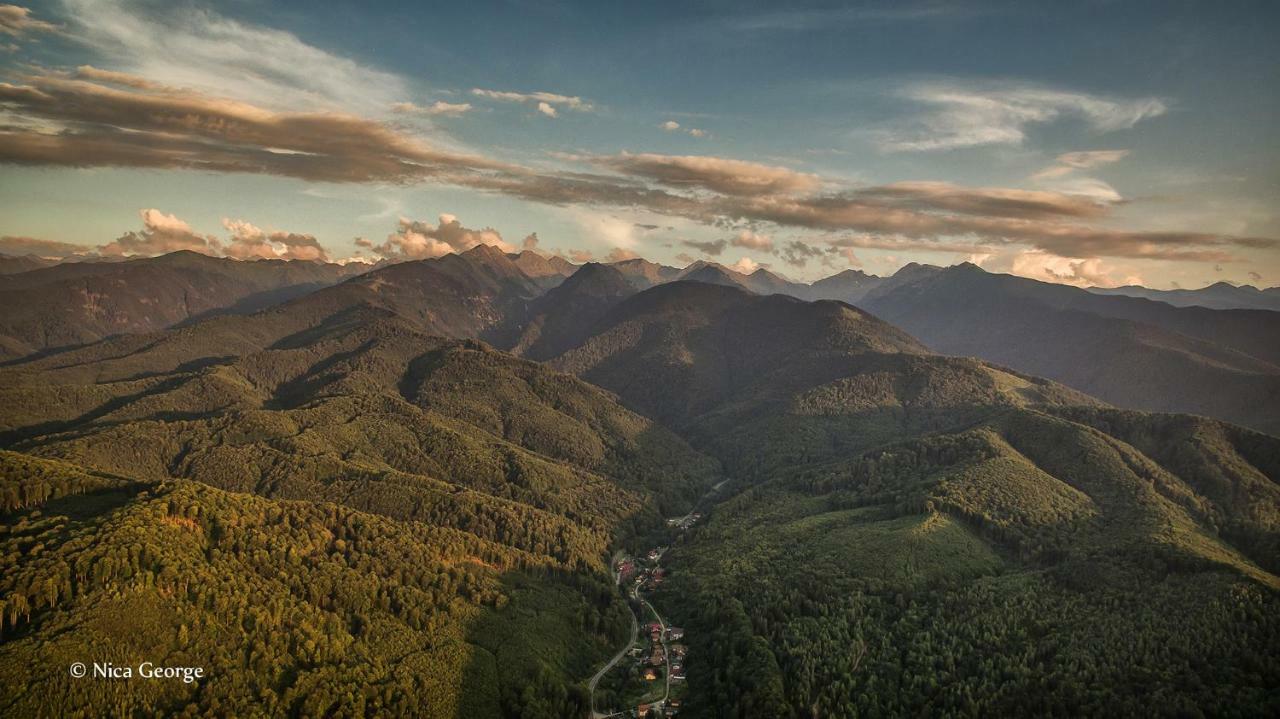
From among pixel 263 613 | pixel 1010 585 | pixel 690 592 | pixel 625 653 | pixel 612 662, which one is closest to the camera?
pixel 263 613

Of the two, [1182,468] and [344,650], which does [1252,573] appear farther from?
[344,650]

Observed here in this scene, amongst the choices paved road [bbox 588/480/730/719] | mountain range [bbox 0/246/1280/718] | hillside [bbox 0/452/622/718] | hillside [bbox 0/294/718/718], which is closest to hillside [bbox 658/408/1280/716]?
mountain range [bbox 0/246/1280/718]

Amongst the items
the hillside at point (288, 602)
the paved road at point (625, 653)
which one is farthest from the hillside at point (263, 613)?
the paved road at point (625, 653)

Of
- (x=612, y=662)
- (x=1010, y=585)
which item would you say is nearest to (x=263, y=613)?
(x=612, y=662)

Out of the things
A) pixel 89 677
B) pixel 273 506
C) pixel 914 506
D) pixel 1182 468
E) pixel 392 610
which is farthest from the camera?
pixel 1182 468

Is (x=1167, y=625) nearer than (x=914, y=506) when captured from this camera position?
Yes

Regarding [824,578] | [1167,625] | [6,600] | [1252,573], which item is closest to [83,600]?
[6,600]

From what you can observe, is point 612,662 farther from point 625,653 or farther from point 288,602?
point 288,602

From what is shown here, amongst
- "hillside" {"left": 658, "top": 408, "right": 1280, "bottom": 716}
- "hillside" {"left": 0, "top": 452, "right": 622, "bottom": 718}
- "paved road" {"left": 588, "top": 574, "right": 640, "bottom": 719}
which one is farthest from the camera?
"paved road" {"left": 588, "top": 574, "right": 640, "bottom": 719}

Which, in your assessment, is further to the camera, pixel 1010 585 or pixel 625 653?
pixel 1010 585

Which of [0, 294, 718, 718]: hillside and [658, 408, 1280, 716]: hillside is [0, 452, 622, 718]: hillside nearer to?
[0, 294, 718, 718]: hillside

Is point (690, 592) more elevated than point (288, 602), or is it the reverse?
point (288, 602)
